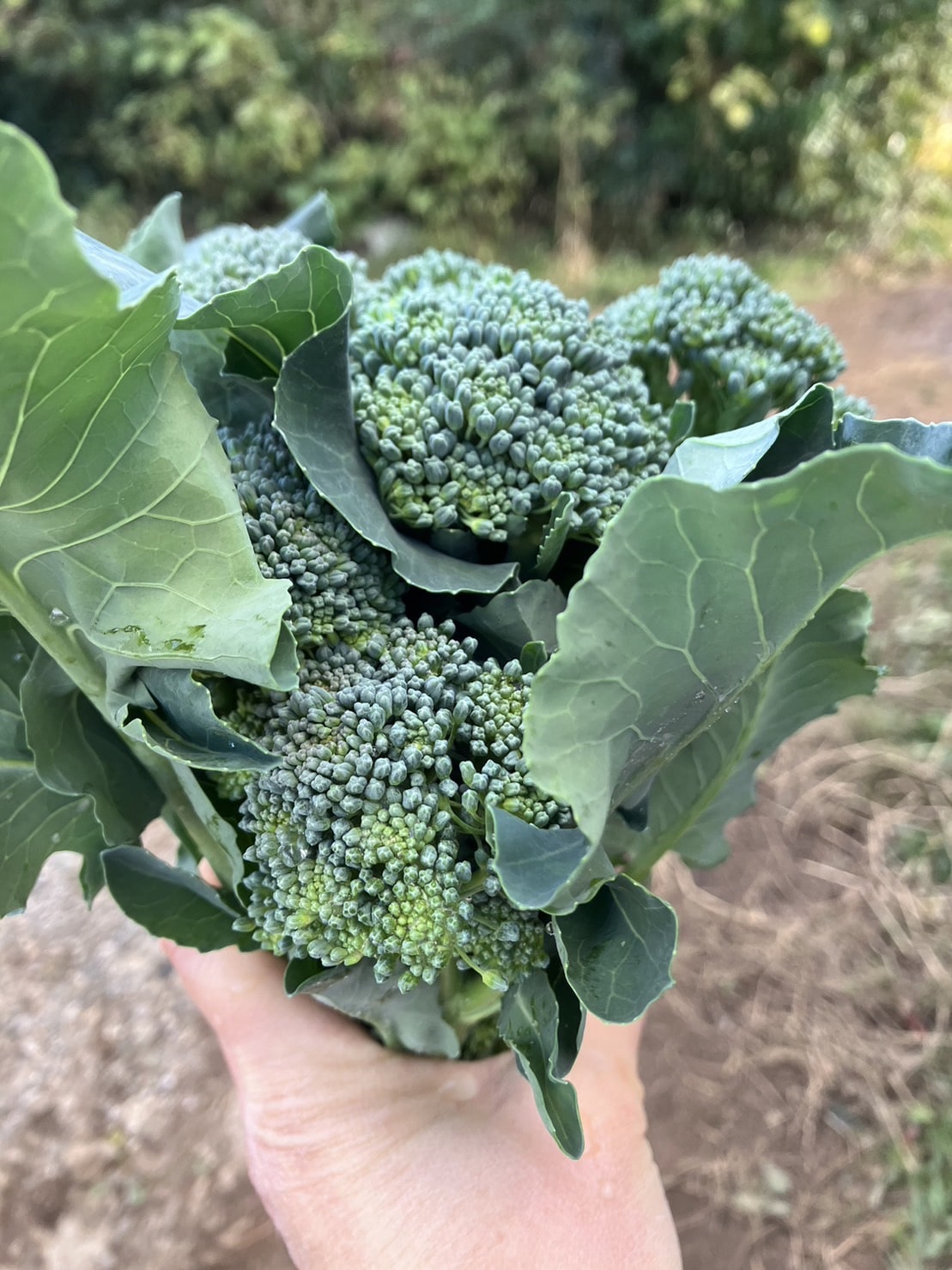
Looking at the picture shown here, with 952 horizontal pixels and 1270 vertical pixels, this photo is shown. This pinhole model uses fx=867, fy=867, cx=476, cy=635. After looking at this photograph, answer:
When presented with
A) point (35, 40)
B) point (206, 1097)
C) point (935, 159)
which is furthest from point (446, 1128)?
point (35, 40)

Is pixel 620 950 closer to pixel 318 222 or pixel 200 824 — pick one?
pixel 200 824

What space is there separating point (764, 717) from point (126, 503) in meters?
0.58

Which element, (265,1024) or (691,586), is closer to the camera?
(691,586)

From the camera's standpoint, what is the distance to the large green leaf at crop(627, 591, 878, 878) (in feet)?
2.47

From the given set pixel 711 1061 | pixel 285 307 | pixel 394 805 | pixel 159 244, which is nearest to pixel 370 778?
pixel 394 805

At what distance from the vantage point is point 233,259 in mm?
769

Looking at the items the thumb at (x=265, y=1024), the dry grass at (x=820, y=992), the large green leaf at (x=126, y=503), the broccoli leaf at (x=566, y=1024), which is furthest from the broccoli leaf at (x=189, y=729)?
the dry grass at (x=820, y=992)

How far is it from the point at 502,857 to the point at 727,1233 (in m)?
1.20

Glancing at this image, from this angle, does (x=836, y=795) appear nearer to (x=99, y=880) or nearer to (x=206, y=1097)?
(x=206, y=1097)

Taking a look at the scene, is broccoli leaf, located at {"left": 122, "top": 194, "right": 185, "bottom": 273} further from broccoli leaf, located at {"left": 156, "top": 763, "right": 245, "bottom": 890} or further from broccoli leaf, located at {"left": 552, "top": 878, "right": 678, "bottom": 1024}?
broccoli leaf, located at {"left": 552, "top": 878, "right": 678, "bottom": 1024}

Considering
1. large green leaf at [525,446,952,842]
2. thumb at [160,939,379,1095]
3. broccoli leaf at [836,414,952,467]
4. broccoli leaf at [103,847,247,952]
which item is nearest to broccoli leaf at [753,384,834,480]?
broccoli leaf at [836,414,952,467]

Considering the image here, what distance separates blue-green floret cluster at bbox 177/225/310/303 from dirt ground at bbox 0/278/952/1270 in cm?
117

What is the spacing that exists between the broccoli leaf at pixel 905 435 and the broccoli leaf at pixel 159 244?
2.38 feet

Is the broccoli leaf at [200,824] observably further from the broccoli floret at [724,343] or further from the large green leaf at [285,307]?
the broccoli floret at [724,343]
